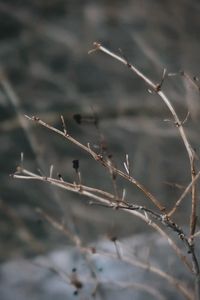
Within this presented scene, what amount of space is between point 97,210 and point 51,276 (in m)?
0.63

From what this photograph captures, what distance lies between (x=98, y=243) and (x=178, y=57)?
5.22ft

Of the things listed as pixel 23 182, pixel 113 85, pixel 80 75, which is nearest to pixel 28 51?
pixel 80 75

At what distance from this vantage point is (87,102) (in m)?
3.82

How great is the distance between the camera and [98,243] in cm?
395

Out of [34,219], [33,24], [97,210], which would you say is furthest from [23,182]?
[33,24]

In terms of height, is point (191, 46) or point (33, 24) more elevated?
point (191, 46)

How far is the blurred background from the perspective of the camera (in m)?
3.67

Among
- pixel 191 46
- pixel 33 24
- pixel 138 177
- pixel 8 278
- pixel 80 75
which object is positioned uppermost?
pixel 191 46

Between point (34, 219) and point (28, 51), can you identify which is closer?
point (28, 51)

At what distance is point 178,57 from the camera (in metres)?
3.82

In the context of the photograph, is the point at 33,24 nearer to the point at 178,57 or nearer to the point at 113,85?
the point at 113,85

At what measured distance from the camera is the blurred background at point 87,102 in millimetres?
3672

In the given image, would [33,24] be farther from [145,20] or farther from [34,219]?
[34,219]

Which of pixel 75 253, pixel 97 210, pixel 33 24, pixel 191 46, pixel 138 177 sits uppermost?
pixel 191 46
